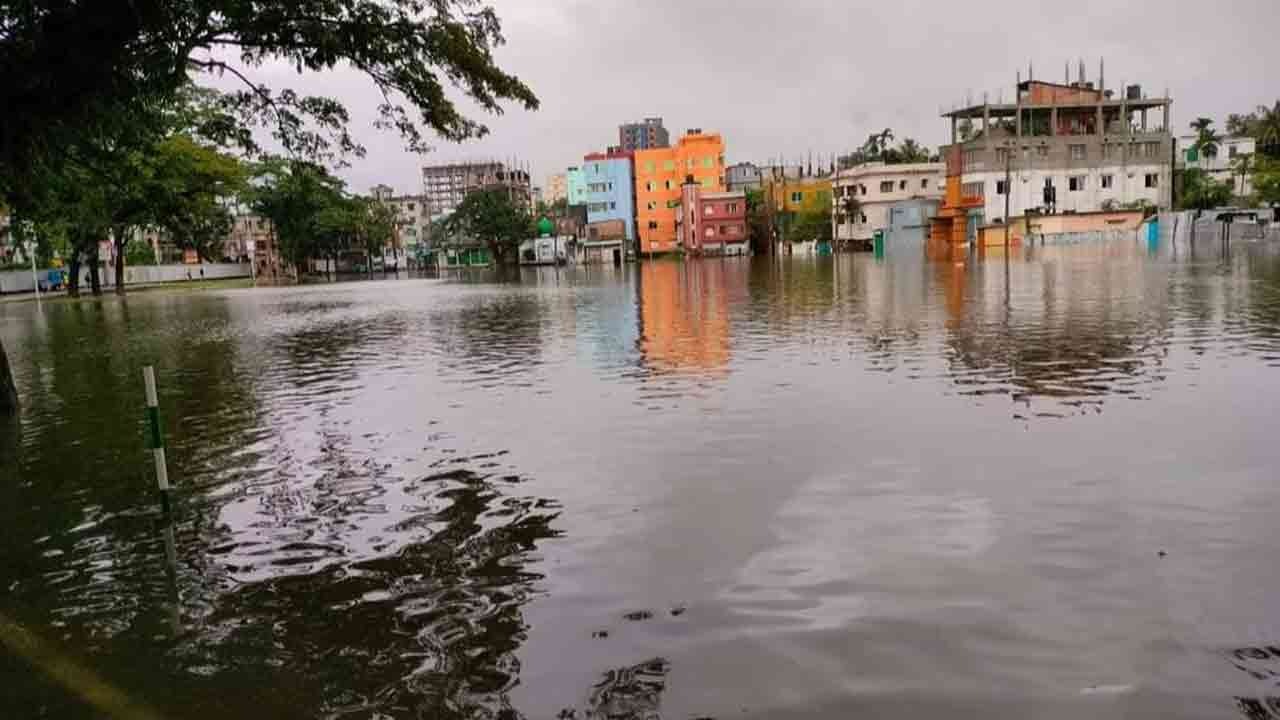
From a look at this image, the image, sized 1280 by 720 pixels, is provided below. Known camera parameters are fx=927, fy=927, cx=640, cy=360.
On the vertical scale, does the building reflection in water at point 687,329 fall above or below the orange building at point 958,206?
below

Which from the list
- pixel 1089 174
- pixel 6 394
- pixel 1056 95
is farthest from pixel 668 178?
pixel 6 394

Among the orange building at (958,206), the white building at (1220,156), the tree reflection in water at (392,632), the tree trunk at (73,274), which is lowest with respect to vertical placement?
the tree reflection in water at (392,632)

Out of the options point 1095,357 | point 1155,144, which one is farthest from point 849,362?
point 1155,144

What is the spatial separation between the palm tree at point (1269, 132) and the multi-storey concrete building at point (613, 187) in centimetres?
7065

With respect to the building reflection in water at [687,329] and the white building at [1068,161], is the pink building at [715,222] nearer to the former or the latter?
the white building at [1068,161]

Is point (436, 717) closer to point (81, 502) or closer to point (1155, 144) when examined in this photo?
point (81, 502)

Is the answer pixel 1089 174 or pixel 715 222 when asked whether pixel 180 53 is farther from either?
pixel 715 222

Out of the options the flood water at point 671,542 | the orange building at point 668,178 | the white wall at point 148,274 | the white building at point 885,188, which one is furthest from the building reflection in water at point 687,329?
the orange building at point 668,178

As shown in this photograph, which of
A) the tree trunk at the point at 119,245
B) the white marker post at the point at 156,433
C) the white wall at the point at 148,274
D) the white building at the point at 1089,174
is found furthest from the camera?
the white building at the point at 1089,174

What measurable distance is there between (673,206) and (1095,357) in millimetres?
107880

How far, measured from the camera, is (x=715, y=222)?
116m

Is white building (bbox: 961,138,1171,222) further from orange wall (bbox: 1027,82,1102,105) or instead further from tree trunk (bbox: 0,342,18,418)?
tree trunk (bbox: 0,342,18,418)

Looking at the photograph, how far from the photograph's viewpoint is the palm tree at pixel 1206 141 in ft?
357

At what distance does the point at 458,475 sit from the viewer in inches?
387
